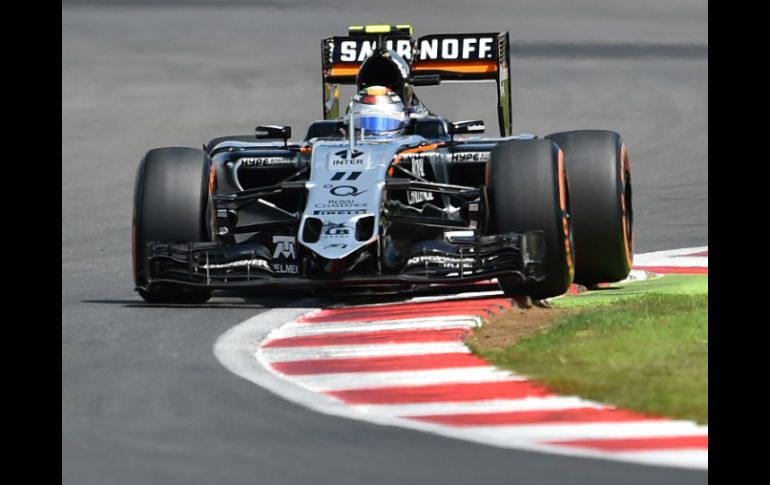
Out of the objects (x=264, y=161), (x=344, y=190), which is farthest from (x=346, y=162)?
(x=264, y=161)

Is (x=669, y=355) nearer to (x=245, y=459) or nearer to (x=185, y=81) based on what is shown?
(x=245, y=459)

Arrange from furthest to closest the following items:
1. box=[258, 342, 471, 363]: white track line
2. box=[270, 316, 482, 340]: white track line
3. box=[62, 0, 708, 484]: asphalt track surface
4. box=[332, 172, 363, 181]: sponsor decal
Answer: box=[332, 172, 363, 181]: sponsor decal → box=[270, 316, 482, 340]: white track line → box=[258, 342, 471, 363]: white track line → box=[62, 0, 708, 484]: asphalt track surface

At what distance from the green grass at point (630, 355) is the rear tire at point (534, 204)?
10.2 inches

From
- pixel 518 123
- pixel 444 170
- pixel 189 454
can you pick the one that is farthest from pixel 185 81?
pixel 189 454

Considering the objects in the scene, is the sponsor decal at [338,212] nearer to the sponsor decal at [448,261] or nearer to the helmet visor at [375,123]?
the sponsor decal at [448,261]

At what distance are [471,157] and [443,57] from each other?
2.85 metres

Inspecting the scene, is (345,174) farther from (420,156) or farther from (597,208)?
(597,208)

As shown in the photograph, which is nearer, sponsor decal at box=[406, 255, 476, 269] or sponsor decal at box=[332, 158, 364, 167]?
sponsor decal at box=[406, 255, 476, 269]

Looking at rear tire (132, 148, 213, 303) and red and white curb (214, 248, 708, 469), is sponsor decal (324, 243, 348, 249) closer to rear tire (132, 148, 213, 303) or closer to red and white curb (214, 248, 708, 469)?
red and white curb (214, 248, 708, 469)

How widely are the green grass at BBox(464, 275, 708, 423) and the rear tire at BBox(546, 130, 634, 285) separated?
0.94 metres

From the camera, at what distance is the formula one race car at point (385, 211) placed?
10297 millimetres

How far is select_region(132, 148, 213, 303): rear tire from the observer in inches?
421

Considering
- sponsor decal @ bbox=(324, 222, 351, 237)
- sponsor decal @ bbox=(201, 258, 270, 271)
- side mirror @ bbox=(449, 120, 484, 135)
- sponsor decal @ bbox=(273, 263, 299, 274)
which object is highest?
side mirror @ bbox=(449, 120, 484, 135)

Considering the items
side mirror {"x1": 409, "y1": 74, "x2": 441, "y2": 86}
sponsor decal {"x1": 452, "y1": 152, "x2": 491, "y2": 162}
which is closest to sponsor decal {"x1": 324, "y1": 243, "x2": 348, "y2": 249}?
sponsor decal {"x1": 452, "y1": 152, "x2": 491, "y2": 162}
